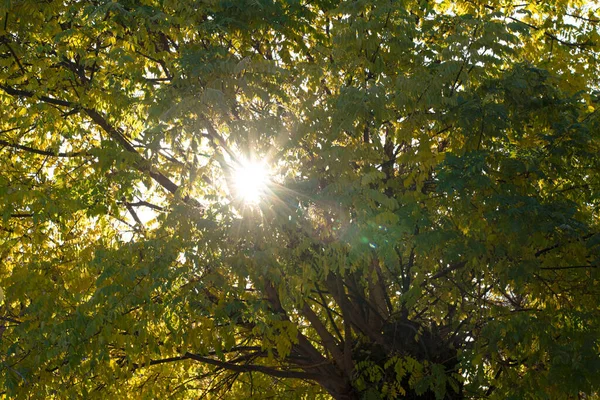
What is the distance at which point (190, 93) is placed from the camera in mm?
7527

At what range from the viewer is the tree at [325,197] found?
7094 millimetres

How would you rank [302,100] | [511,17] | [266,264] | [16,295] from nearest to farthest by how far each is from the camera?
[266,264], [302,100], [16,295], [511,17]

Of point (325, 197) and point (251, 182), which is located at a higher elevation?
point (251, 182)

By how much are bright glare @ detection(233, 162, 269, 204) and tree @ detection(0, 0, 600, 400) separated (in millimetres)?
32

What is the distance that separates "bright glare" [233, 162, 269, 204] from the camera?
7312 millimetres

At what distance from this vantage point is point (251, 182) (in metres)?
7.48

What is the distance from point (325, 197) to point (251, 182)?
885 mm

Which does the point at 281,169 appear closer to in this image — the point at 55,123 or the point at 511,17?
the point at 55,123

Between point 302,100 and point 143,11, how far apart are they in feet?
6.53

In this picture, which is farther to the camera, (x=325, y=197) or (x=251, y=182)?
(x=251, y=182)

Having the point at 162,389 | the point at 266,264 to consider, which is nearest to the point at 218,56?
the point at 266,264

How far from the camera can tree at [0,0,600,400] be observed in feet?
23.3

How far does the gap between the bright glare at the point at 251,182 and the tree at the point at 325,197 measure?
0.03 metres

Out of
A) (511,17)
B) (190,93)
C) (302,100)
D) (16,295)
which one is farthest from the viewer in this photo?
(511,17)
